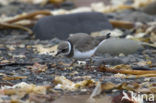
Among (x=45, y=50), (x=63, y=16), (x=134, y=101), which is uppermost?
(x=63, y=16)

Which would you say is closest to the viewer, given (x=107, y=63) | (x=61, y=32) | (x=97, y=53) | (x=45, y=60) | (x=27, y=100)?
(x=27, y=100)

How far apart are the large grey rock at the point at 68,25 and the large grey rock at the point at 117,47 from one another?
170cm

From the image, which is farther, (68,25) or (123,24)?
(123,24)

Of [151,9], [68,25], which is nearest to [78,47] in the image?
[68,25]

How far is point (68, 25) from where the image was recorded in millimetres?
8766

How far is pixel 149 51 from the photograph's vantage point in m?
7.07

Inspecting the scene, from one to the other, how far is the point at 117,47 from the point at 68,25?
2.02 metres

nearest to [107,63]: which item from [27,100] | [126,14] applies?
[27,100]

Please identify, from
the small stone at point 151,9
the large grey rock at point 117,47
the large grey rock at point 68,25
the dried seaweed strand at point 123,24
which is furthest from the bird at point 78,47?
the small stone at point 151,9

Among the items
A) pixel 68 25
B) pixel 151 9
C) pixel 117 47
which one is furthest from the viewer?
pixel 151 9

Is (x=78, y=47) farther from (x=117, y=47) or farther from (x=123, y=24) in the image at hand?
(x=123, y=24)

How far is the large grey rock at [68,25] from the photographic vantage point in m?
8.52

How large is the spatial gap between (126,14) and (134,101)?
7183mm

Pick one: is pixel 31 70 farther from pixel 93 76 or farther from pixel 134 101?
pixel 134 101
